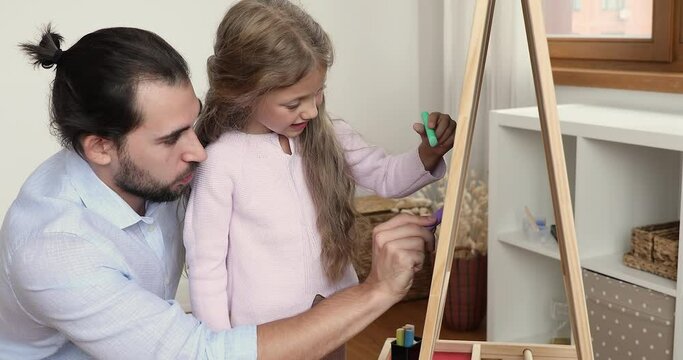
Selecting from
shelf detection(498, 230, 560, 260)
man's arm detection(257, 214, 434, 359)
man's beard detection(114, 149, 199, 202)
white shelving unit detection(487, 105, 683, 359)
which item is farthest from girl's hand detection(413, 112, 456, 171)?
shelf detection(498, 230, 560, 260)

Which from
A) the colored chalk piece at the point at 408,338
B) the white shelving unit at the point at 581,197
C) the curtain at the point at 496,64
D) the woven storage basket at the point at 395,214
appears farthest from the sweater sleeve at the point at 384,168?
the woven storage basket at the point at 395,214

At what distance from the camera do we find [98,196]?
1643 mm

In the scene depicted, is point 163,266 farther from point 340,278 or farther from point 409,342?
point 409,342

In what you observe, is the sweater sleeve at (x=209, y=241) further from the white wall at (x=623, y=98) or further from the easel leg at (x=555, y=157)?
the white wall at (x=623, y=98)

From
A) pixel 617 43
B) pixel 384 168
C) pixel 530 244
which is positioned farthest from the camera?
pixel 617 43

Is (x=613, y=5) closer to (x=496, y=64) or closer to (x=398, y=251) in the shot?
(x=496, y=64)

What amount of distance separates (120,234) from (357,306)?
0.45 m

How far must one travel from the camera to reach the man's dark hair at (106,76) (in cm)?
157

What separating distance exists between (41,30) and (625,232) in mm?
2111

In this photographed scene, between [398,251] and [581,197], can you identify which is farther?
[581,197]

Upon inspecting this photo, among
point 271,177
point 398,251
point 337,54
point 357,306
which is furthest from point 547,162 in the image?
point 337,54

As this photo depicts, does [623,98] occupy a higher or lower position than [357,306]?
higher

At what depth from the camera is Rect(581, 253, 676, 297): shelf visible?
96.3 inches

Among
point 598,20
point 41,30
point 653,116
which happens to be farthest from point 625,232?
point 41,30
